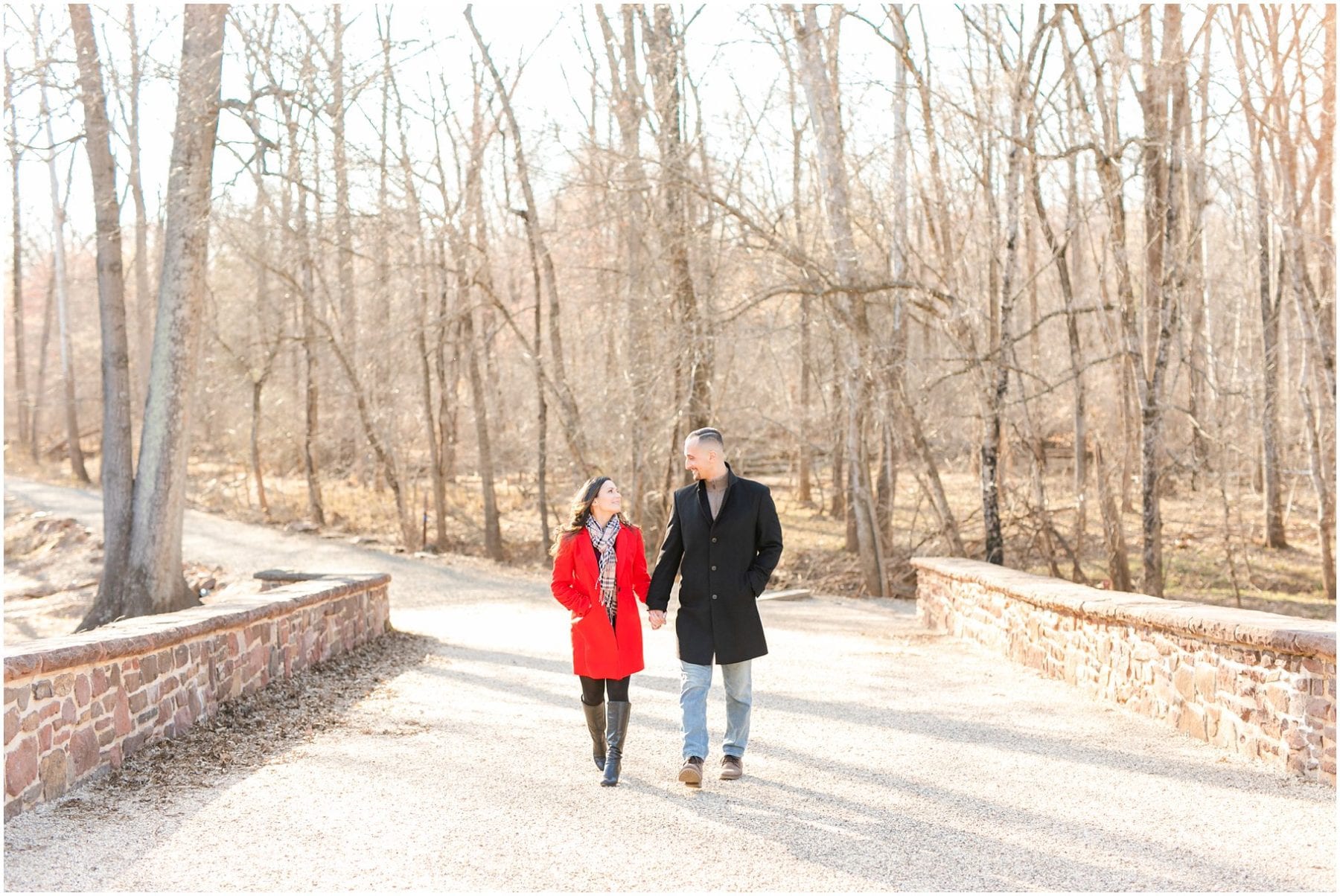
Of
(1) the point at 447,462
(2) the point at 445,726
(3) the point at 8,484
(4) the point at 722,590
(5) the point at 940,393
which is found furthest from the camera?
(3) the point at 8,484

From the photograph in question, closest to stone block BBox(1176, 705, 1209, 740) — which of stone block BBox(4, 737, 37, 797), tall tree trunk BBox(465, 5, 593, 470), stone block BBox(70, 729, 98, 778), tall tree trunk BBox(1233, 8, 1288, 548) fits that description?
stone block BBox(70, 729, 98, 778)

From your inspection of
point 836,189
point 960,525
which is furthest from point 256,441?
point 960,525

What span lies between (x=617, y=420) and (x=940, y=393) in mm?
6100

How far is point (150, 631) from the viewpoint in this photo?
622cm

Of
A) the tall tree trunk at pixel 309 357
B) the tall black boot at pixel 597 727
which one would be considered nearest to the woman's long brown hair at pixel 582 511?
the tall black boot at pixel 597 727

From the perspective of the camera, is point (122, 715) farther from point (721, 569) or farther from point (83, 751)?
point (721, 569)

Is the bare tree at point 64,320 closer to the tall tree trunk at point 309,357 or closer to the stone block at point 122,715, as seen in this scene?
the tall tree trunk at point 309,357

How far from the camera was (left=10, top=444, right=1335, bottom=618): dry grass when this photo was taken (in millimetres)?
17188

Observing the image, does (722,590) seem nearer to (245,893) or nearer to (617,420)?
(245,893)

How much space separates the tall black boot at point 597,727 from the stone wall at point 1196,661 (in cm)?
310

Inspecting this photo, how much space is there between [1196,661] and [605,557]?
129 inches

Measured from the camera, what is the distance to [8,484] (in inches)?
1255

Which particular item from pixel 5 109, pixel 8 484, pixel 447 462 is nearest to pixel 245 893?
pixel 5 109

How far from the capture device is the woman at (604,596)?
554cm
